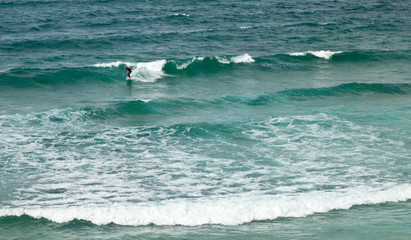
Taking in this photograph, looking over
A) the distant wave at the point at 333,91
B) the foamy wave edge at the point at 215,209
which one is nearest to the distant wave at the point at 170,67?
the distant wave at the point at 333,91

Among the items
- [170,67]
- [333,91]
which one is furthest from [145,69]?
[333,91]

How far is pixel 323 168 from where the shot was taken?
59.0ft

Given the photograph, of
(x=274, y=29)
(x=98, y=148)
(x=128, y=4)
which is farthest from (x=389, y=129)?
(x=128, y=4)

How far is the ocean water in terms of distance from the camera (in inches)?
561

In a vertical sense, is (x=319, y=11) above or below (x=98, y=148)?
above

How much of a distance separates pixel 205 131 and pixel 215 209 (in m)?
7.88

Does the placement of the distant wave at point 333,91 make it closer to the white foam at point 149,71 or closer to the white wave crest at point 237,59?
the white wave crest at point 237,59

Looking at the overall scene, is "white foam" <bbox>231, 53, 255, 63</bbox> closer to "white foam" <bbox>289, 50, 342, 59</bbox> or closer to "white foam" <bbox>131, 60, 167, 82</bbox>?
"white foam" <bbox>289, 50, 342, 59</bbox>

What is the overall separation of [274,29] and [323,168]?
98.8ft

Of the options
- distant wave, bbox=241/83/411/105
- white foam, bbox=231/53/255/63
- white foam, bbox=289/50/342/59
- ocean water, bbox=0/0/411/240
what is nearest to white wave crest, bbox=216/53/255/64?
white foam, bbox=231/53/255/63

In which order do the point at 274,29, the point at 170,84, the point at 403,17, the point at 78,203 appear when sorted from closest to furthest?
1. the point at 78,203
2. the point at 170,84
3. the point at 274,29
4. the point at 403,17

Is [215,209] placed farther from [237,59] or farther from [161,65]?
[237,59]

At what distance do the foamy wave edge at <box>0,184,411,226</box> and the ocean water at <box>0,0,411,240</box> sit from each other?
5 centimetres

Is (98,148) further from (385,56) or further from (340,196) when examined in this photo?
(385,56)
